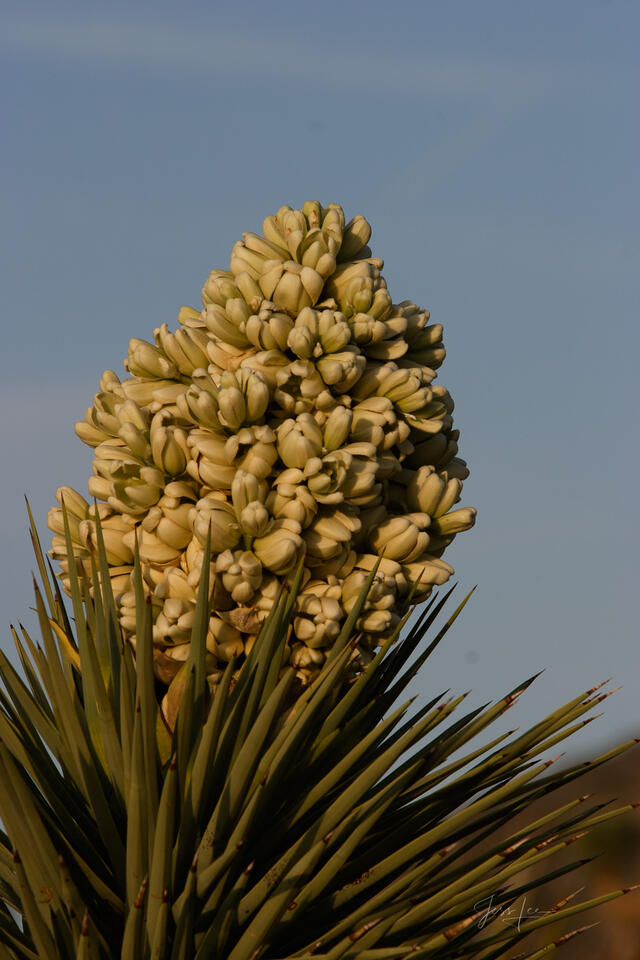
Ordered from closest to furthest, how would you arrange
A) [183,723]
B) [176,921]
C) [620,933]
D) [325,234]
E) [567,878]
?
[176,921] → [183,723] → [325,234] → [620,933] → [567,878]

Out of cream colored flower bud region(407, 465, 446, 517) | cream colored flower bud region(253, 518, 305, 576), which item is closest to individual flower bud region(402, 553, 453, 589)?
cream colored flower bud region(407, 465, 446, 517)

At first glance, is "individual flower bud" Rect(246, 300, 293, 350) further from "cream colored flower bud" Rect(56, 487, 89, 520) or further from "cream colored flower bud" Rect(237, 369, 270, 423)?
"cream colored flower bud" Rect(56, 487, 89, 520)

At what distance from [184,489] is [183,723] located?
2.20 feet

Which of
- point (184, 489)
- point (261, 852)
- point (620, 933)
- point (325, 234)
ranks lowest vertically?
point (620, 933)

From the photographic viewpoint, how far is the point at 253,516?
3012 mm

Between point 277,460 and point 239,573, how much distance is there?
356 millimetres

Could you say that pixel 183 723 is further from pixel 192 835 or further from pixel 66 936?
pixel 66 936

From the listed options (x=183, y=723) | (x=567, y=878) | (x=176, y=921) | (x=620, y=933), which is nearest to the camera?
(x=176, y=921)

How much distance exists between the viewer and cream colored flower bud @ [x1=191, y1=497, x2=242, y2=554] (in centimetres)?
303

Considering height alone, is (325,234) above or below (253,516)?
above

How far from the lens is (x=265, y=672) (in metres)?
2.92

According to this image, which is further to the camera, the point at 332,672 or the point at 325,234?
the point at 325,234

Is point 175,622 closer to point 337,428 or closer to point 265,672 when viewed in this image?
point 265,672

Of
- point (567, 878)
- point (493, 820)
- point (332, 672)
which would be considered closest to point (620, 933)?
point (567, 878)
